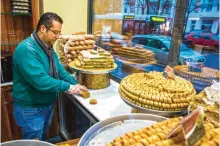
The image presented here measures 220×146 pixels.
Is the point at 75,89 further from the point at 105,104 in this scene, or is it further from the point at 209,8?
the point at 209,8

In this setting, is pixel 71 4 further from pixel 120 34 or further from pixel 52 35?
pixel 52 35

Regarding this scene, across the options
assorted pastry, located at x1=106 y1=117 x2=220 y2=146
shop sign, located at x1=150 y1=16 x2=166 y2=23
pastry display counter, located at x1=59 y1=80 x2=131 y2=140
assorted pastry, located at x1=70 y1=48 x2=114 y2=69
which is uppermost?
shop sign, located at x1=150 y1=16 x2=166 y2=23

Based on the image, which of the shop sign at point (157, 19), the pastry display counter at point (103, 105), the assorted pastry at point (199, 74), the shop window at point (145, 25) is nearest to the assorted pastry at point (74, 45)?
the shop window at point (145, 25)

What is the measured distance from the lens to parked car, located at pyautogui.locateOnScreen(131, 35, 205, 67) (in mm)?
1456

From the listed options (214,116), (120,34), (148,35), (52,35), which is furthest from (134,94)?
(120,34)

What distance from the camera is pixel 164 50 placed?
1.71 m

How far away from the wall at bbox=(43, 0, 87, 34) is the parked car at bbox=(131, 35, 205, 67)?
0.99m

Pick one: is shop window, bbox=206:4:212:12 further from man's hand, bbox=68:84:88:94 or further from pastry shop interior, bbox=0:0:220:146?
man's hand, bbox=68:84:88:94

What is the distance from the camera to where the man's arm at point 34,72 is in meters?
1.46

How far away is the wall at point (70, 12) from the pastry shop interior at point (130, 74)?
1 centimetres

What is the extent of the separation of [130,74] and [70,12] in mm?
1347

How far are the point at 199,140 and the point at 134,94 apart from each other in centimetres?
46

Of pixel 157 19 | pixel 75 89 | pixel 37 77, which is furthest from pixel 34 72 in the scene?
pixel 157 19

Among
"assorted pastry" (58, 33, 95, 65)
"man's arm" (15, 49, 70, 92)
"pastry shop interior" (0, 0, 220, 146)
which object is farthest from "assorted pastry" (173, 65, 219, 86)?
"assorted pastry" (58, 33, 95, 65)
